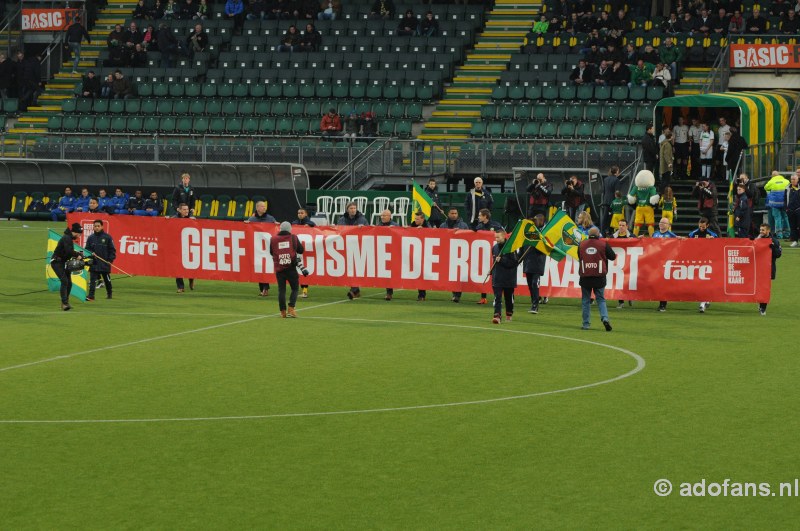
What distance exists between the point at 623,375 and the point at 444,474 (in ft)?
19.9

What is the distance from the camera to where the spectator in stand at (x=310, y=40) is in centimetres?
4978

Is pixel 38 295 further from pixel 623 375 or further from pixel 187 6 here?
pixel 187 6

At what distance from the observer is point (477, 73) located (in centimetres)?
4872

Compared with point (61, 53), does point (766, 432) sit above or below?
below

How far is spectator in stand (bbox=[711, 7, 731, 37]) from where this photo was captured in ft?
149

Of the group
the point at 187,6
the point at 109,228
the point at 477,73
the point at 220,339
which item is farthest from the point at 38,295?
the point at 187,6

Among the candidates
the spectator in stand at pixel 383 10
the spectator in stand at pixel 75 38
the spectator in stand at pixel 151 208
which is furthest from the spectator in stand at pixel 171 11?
the spectator in stand at pixel 151 208

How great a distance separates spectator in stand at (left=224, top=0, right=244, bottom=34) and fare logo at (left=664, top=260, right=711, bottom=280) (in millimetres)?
31126

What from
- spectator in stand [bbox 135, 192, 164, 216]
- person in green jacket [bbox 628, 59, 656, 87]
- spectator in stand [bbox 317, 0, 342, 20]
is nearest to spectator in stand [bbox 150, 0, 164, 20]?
spectator in stand [bbox 317, 0, 342, 20]

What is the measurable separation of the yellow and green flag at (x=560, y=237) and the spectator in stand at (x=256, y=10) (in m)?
30.4

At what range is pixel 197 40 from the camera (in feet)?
168

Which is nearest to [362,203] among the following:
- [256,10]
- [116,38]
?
[256,10]

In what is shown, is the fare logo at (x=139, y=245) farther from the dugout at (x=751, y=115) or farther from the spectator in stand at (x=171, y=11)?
the spectator in stand at (x=171, y=11)

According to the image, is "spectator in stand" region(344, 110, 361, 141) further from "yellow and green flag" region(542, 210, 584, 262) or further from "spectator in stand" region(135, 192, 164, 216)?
"yellow and green flag" region(542, 210, 584, 262)
